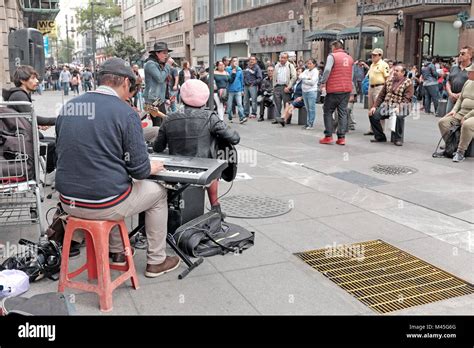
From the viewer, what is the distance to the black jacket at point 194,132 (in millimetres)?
4898

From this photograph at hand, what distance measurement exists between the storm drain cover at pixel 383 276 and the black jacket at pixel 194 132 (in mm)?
1325

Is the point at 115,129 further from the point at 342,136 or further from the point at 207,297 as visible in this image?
the point at 342,136

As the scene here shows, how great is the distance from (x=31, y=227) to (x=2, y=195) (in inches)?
28.1

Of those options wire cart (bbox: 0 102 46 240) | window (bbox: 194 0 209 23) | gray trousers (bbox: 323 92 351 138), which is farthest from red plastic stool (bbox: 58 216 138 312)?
window (bbox: 194 0 209 23)

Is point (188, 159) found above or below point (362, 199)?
above

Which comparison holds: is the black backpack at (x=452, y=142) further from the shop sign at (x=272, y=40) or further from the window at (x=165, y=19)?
the window at (x=165, y=19)

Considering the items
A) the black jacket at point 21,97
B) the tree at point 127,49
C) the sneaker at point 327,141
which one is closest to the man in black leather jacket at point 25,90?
the black jacket at point 21,97

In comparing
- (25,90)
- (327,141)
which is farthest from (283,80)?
(25,90)

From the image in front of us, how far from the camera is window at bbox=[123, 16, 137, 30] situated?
8760 centimetres

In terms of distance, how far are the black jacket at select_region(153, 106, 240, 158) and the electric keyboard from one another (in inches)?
21.3

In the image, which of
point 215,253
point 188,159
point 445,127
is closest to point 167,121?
point 188,159

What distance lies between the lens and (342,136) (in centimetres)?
1041

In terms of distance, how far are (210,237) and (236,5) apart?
40774mm
